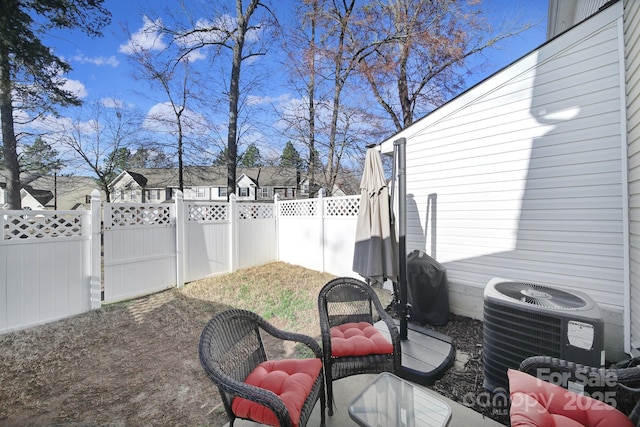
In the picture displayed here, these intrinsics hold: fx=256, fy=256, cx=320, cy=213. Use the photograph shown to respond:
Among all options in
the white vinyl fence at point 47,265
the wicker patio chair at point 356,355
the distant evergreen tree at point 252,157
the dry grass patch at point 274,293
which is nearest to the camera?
the wicker patio chair at point 356,355

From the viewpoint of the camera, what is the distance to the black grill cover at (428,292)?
3.45 metres

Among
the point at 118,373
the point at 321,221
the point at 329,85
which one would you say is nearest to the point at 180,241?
the point at 118,373

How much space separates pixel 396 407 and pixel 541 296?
148 centimetres

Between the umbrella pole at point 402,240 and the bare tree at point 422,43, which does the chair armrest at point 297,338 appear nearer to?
the umbrella pole at point 402,240

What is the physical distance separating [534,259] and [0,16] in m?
10.1

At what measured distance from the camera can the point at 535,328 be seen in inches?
75.5

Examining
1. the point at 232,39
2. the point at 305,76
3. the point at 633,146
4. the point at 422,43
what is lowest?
the point at 633,146

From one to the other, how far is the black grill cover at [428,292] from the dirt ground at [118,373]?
0.69ft

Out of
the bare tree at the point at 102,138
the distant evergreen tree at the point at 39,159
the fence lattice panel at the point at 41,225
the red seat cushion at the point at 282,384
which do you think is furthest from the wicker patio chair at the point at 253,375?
the bare tree at the point at 102,138

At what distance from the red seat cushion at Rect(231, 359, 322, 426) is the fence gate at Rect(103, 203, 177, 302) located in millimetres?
3901

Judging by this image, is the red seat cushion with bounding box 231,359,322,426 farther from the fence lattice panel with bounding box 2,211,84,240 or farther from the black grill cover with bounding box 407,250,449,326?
the fence lattice panel with bounding box 2,211,84,240

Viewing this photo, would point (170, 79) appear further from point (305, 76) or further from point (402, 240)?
point (402, 240)

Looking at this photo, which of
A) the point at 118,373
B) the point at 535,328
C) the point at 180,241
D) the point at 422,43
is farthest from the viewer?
the point at 422,43

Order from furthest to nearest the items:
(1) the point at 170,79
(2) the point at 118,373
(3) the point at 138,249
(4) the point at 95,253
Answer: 1. (1) the point at 170,79
2. (3) the point at 138,249
3. (4) the point at 95,253
4. (2) the point at 118,373
